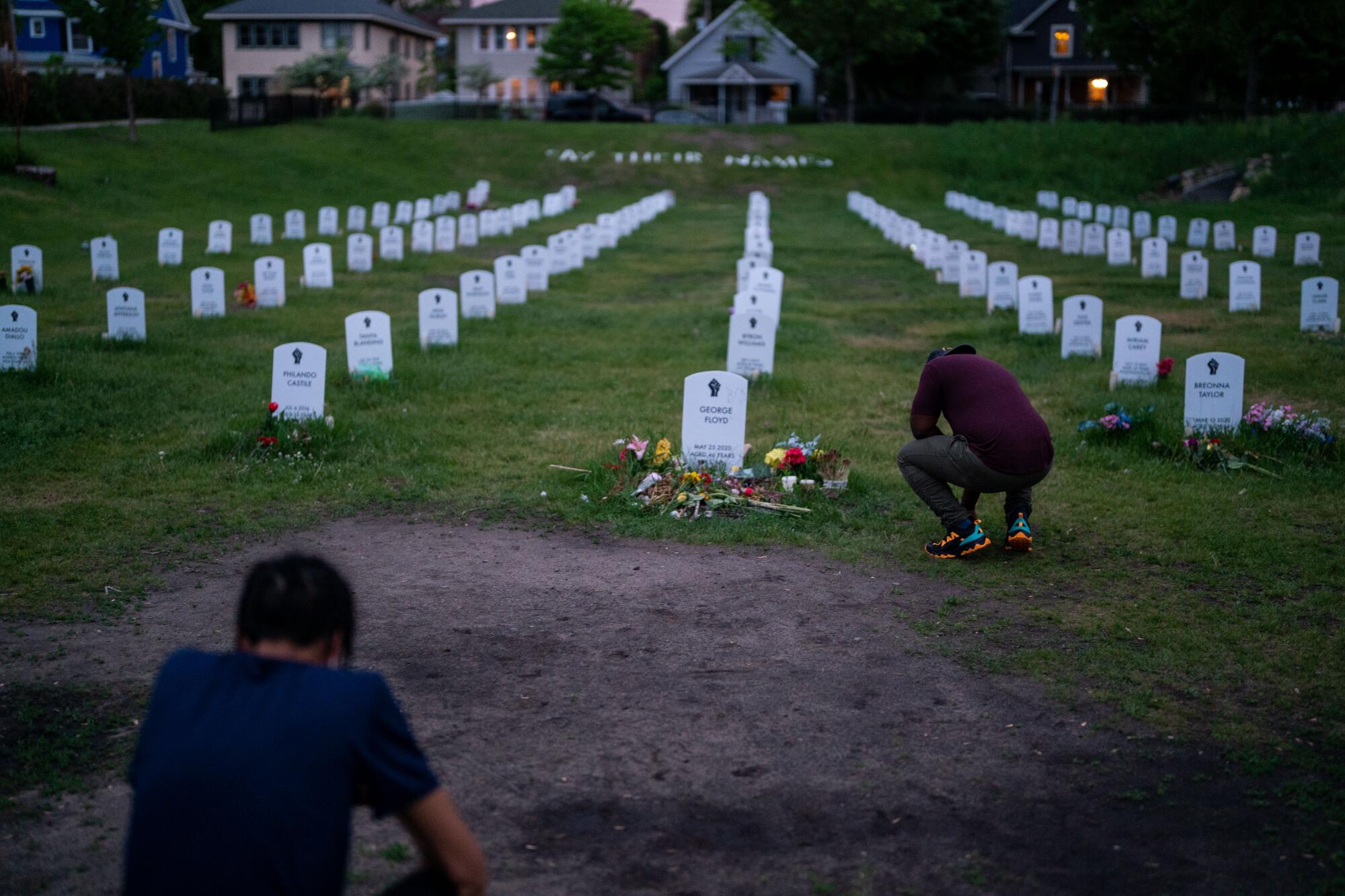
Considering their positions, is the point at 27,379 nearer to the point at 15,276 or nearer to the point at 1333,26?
the point at 15,276

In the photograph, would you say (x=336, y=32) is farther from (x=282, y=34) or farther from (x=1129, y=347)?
(x=1129, y=347)

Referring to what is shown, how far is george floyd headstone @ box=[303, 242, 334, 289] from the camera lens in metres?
19.1

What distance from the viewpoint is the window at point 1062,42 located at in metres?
66.9

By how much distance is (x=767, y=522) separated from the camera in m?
8.27

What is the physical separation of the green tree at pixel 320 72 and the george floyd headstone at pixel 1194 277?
46529 mm

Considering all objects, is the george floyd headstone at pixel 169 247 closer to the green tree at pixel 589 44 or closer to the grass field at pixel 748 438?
the grass field at pixel 748 438

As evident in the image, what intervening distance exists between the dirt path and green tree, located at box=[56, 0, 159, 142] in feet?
106

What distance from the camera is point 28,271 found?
17.5 m

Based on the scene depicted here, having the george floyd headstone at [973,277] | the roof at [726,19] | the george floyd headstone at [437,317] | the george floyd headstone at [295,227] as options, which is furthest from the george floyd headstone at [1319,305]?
the roof at [726,19]

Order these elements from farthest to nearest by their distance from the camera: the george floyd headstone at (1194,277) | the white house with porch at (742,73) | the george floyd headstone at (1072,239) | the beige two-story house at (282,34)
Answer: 1. the white house with porch at (742,73)
2. the beige two-story house at (282,34)
3. the george floyd headstone at (1072,239)
4. the george floyd headstone at (1194,277)

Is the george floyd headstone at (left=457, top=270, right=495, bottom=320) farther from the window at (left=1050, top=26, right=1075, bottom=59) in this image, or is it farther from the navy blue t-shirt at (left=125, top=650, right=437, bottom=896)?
the window at (left=1050, top=26, right=1075, bottom=59)

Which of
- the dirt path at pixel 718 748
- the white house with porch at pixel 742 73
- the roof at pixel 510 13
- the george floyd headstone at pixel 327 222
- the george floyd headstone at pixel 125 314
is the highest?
the roof at pixel 510 13

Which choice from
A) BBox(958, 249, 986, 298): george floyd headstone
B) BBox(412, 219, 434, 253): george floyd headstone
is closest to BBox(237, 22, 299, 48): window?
BBox(412, 219, 434, 253): george floyd headstone

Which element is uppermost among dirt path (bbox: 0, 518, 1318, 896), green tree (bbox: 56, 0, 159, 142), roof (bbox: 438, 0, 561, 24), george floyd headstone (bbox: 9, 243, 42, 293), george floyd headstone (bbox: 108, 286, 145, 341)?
roof (bbox: 438, 0, 561, 24)
